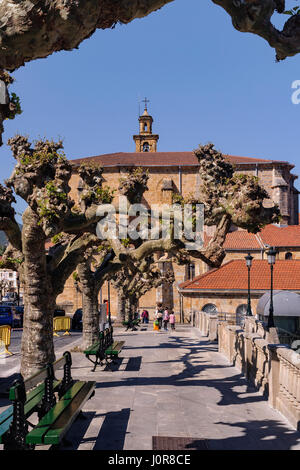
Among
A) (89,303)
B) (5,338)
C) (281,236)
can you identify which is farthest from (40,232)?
(281,236)

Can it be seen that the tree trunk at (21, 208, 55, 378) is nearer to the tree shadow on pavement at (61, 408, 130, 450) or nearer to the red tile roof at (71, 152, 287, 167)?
the tree shadow on pavement at (61, 408, 130, 450)

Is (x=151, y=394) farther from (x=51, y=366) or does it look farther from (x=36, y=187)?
(x=36, y=187)

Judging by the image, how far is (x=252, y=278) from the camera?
115 feet

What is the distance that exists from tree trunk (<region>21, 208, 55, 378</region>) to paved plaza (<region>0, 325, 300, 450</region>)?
1277mm

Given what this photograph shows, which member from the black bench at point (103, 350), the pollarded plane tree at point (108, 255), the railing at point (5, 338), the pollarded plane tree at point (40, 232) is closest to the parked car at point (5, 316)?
the railing at point (5, 338)

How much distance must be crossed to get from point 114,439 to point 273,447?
236cm

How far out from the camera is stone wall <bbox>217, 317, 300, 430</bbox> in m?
7.44

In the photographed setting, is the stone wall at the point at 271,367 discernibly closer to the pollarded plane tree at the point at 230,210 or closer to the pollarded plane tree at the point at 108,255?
the pollarded plane tree at the point at 230,210

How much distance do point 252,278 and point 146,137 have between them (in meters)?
36.2

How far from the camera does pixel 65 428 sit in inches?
213

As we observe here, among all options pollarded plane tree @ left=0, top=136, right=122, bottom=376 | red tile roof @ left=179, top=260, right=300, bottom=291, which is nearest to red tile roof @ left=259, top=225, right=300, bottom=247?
red tile roof @ left=179, top=260, right=300, bottom=291

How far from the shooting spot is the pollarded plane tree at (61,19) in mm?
3527

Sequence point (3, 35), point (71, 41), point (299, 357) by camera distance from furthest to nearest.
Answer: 1. point (299, 357)
2. point (71, 41)
3. point (3, 35)
